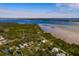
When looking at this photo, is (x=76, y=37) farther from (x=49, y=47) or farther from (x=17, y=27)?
(x=17, y=27)

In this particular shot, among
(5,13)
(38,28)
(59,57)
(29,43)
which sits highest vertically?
(5,13)

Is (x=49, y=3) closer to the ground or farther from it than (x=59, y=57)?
farther from it

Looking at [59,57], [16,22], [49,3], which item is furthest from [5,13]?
[59,57]
